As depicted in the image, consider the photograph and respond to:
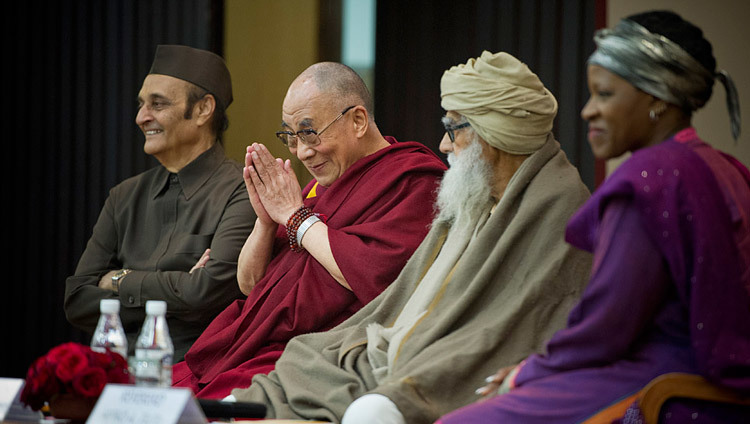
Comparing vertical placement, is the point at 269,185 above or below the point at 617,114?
below

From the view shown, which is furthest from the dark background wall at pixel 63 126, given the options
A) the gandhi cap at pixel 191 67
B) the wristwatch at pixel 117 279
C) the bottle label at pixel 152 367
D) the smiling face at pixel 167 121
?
the bottle label at pixel 152 367

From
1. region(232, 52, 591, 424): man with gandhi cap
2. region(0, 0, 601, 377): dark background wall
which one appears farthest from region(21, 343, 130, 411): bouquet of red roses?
region(0, 0, 601, 377): dark background wall

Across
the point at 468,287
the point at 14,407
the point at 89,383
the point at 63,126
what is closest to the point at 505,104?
the point at 468,287

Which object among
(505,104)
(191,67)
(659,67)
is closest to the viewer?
(659,67)

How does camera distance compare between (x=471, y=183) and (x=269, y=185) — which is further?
(x=269, y=185)

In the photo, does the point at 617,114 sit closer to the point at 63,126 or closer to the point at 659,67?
the point at 659,67

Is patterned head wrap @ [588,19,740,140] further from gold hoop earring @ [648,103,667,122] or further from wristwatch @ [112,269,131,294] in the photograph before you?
wristwatch @ [112,269,131,294]

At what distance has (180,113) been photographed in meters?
4.26

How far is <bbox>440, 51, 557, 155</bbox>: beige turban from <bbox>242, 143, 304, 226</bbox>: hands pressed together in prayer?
82 centimetres

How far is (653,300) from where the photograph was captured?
1.96 m

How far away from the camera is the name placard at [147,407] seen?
1847mm

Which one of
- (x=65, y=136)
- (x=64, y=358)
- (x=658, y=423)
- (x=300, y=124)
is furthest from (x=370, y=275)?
(x=65, y=136)

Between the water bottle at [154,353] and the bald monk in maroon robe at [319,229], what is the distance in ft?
2.53

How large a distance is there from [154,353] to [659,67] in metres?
1.34
